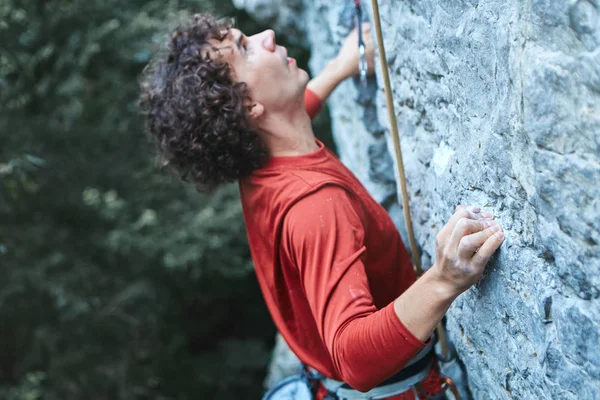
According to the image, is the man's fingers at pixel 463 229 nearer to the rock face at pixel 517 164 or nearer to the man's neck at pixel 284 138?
the rock face at pixel 517 164

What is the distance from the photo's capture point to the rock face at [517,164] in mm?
968

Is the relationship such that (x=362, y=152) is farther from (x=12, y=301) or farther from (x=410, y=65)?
(x=12, y=301)

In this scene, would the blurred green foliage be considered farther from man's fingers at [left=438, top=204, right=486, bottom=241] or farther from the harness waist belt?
man's fingers at [left=438, top=204, right=486, bottom=241]

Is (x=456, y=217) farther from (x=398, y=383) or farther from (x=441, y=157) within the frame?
(x=398, y=383)

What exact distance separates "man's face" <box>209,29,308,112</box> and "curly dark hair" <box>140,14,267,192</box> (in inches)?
1.2

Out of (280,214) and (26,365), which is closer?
(280,214)

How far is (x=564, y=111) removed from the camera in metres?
0.98

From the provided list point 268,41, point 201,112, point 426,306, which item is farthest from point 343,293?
point 268,41

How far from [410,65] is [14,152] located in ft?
7.30

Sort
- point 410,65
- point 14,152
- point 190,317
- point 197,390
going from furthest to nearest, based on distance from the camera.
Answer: point 190,317, point 197,390, point 14,152, point 410,65

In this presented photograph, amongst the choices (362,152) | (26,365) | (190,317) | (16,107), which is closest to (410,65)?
(362,152)

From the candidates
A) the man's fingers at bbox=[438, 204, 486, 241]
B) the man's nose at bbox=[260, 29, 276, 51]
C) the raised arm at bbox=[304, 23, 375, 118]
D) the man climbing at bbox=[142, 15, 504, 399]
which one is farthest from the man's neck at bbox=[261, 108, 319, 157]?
the man's fingers at bbox=[438, 204, 486, 241]

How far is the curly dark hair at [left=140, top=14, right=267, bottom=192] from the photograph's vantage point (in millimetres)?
1707

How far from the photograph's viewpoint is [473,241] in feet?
4.01
